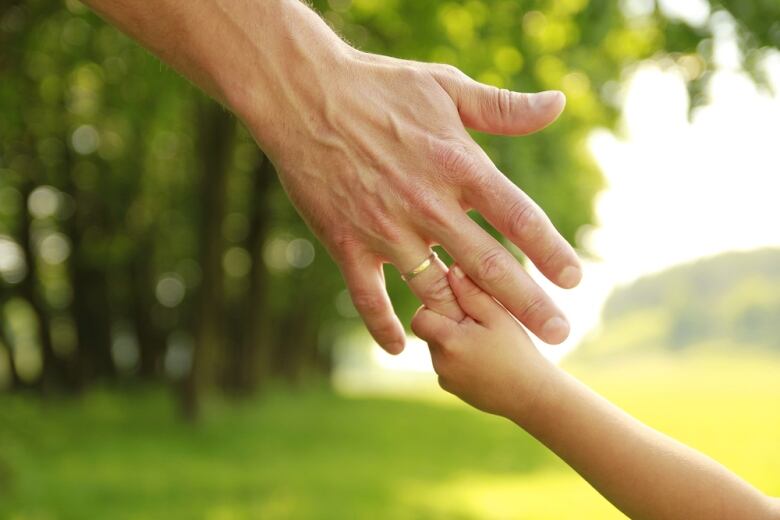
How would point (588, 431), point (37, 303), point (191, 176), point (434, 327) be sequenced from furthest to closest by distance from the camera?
point (191, 176) < point (37, 303) < point (434, 327) < point (588, 431)

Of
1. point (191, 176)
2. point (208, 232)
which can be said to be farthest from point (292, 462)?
point (191, 176)

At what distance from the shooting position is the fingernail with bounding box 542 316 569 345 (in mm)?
2076

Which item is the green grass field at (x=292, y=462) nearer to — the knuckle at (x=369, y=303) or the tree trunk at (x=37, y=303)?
the tree trunk at (x=37, y=303)

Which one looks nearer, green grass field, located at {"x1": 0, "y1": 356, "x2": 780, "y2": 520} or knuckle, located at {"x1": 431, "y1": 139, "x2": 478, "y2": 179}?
knuckle, located at {"x1": 431, "y1": 139, "x2": 478, "y2": 179}

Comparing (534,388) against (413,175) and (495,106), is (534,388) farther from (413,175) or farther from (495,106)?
(495,106)

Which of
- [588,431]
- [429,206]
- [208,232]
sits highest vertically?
[208,232]

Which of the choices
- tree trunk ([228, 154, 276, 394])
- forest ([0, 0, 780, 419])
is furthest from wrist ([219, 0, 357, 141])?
tree trunk ([228, 154, 276, 394])

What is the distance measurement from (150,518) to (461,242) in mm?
6130

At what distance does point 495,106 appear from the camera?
2.17 m

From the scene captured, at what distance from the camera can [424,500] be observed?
28.6 ft

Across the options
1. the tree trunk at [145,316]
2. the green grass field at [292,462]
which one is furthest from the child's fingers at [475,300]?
the tree trunk at [145,316]

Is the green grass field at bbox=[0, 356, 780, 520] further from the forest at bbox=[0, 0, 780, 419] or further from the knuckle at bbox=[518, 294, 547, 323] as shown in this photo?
the knuckle at bbox=[518, 294, 547, 323]

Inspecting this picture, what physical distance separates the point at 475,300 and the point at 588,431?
1.24ft

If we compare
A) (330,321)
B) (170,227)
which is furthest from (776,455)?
(330,321)
